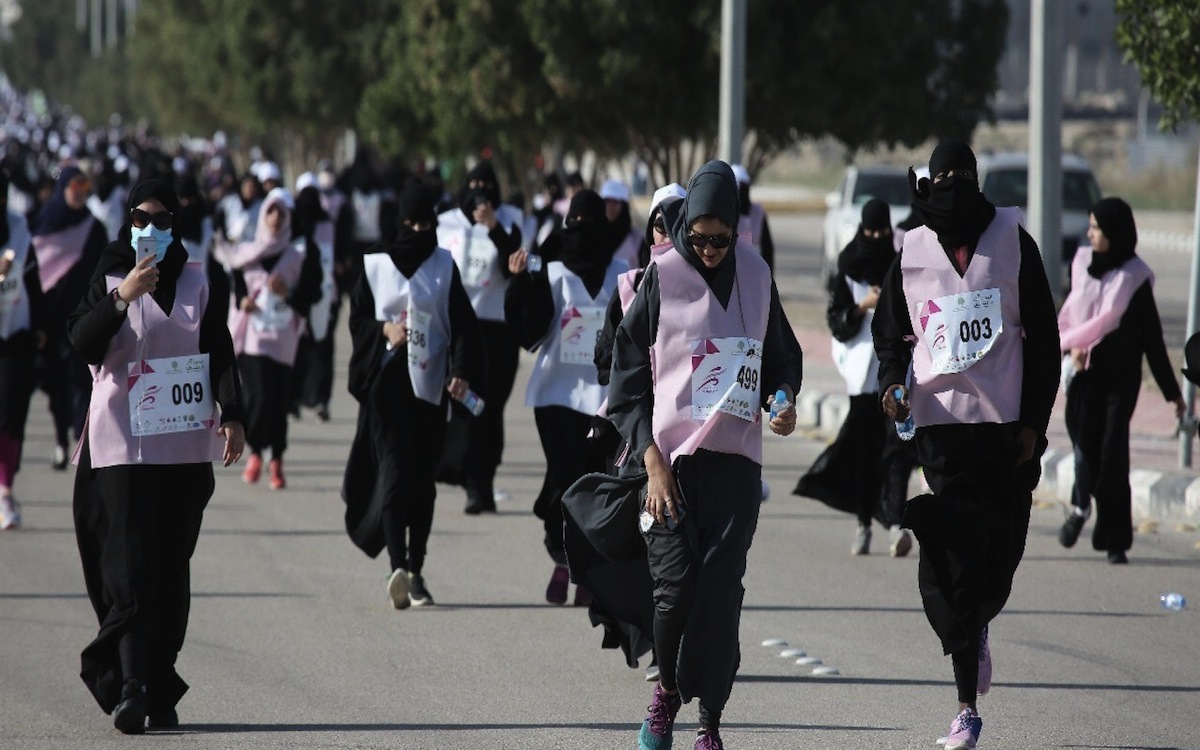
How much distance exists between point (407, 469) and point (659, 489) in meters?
3.21

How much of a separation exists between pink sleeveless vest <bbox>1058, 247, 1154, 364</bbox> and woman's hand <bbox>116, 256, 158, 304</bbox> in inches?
205

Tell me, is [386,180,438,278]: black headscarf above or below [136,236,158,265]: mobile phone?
below

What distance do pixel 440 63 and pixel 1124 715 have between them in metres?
21.5

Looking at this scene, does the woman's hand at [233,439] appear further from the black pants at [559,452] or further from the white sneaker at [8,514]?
the white sneaker at [8,514]

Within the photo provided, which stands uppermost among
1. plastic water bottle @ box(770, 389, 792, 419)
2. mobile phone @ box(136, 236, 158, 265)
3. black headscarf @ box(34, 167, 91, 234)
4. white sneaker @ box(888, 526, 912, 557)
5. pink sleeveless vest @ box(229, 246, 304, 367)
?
mobile phone @ box(136, 236, 158, 265)

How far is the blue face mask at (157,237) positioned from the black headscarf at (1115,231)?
5122 millimetres

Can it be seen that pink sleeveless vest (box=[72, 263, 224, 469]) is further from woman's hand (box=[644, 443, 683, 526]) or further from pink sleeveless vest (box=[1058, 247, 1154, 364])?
pink sleeveless vest (box=[1058, 247, 1154, 364])

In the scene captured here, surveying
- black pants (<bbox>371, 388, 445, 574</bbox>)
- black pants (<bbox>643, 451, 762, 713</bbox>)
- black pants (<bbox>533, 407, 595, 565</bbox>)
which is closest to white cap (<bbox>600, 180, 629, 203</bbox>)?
black pants (<bbox>533, 407, 595, 565</bbox>)

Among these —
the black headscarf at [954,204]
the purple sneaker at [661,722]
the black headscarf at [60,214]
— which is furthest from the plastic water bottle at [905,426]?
the black headscarf at [60,214]

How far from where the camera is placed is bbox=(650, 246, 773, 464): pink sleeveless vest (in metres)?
6.39

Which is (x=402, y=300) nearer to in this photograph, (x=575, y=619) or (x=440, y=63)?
(x=575, y=619)

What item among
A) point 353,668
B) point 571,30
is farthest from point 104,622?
point 571,30

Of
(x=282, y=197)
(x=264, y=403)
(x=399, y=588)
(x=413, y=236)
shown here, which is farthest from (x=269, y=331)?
(x=399, y=588)

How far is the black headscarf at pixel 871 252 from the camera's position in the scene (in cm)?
1037
